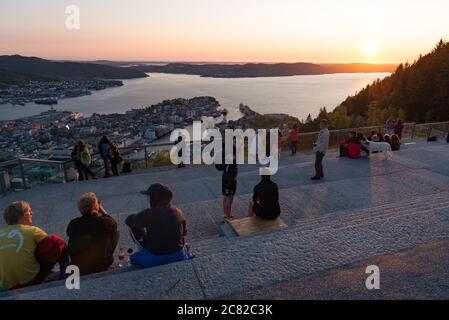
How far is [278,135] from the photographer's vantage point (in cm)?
1179

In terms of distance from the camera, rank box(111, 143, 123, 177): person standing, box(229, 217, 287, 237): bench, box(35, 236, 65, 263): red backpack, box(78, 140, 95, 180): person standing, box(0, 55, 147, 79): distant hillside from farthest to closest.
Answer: box(0, 55, 147, 79): distant hillside
box(111, 143, 123, 177): person standing
box(78, 140, 95, 180): person standing
box(229, 217, 287, 237): bench
box(35, 236, 65, 263): red backpack

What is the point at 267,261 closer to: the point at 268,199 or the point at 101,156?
the point at 268,199

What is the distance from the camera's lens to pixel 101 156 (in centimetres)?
1041

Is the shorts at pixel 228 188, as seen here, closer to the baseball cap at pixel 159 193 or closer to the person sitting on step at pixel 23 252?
the baseball cap at pixel 159 193

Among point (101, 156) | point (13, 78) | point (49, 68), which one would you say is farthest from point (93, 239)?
point (49, 68)

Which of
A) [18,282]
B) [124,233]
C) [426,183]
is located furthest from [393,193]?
[18,282]

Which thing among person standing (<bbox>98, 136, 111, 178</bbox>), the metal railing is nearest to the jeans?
the metal railing

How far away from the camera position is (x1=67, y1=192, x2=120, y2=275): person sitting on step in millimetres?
3744

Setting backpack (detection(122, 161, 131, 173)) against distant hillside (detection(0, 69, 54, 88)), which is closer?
backpack (detection(122, 161, 131, 173))

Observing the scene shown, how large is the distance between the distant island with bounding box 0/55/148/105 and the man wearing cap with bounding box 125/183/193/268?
104m

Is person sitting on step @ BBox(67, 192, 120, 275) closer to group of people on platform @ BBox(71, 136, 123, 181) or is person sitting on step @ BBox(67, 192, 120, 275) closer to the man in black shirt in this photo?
the man in black shirt

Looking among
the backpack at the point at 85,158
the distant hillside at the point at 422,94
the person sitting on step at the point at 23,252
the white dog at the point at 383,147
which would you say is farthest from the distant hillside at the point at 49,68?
the person sitting on step at the point at 23,252

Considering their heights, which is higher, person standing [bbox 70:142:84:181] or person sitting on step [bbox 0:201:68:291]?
person sitting on step [bbox 0:201:68:291]

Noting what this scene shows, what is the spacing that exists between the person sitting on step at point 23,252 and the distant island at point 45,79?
340ft
